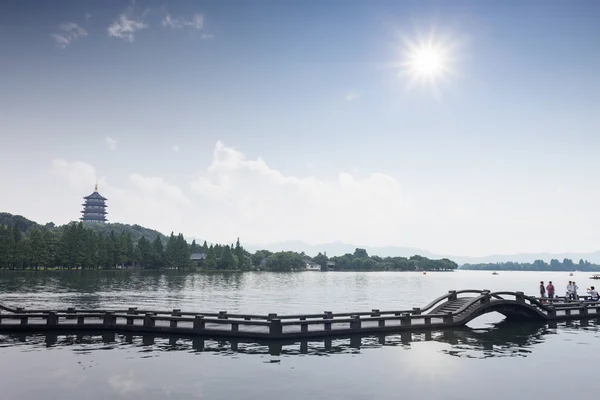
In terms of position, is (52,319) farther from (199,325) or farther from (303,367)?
(303,367)

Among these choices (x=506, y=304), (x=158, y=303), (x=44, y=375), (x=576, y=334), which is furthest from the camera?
(x=158, y=303)

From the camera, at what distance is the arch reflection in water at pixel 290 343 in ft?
76.8

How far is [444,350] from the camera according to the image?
24125mm

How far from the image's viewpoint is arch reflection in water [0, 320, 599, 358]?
Result: 23422mm

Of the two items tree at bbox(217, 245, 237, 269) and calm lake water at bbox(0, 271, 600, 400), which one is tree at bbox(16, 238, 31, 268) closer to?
tree at bbox(217, 245, 237, 269)

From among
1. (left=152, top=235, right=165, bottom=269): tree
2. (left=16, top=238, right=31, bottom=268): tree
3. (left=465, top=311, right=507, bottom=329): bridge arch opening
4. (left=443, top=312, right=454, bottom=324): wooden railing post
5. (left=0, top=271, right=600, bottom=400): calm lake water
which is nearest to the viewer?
(left=0, top=271, right=600, bottom=400): calm lake water

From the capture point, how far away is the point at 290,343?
2516 centimetres

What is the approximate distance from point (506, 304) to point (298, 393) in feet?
80.2

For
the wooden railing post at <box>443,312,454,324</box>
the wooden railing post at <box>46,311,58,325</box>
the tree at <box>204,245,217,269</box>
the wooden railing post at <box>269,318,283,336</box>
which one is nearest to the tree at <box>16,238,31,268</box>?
the tree at <box>204,245,217,269</box>

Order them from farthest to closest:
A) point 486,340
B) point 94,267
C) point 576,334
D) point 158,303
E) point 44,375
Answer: point 94,267 → point 158,303 → point 576,334 → point 486,340 → point 44,375

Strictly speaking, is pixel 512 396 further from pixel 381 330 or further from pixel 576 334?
pixel 576 334

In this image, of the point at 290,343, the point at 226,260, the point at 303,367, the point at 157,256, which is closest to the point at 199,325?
the point at 290,343

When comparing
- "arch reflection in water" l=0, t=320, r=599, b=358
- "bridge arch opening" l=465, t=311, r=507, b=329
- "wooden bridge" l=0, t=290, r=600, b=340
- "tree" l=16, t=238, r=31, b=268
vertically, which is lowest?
"bridge arch opening" l=465, t=311, r=507, b=329

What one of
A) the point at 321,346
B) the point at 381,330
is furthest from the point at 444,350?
the point at 321,346
